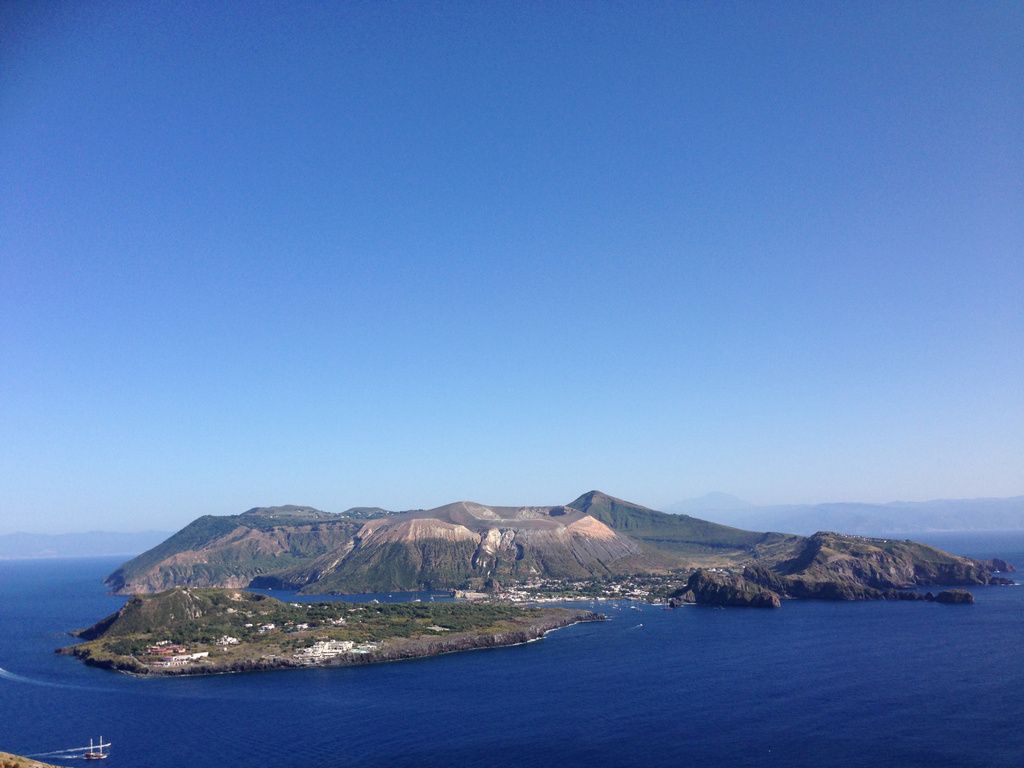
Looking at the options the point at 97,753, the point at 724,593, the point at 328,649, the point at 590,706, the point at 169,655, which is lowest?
the point at 97,753

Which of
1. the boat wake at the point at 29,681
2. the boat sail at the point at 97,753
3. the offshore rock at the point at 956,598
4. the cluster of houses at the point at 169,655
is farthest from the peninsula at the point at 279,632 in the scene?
the offshore rock at the point at 956,598

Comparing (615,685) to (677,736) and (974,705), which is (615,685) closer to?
(677,736)

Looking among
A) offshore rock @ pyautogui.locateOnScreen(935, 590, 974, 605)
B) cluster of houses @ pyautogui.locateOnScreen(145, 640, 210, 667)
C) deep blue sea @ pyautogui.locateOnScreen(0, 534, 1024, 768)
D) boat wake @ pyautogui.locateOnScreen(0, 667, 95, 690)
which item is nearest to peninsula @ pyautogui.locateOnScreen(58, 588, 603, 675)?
cluster of houses @ pyautogui.locateOnScreen(145, 640, 210, 667)

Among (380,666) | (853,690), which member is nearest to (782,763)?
(853,690)

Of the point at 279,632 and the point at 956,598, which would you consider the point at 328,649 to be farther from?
the point at 956,598

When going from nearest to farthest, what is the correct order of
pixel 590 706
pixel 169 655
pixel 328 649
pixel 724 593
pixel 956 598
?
pixel 590 706 → pixel 169 655 → pixel 328 649 → pixel 956 598 → pixel 724 593

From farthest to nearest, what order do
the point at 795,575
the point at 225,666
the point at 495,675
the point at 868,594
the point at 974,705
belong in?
the point at 795,575
the point at 868,594
the point at 225,666
the point at 495,675
the point at 974,705

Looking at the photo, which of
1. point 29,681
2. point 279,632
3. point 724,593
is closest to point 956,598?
point 724,593
